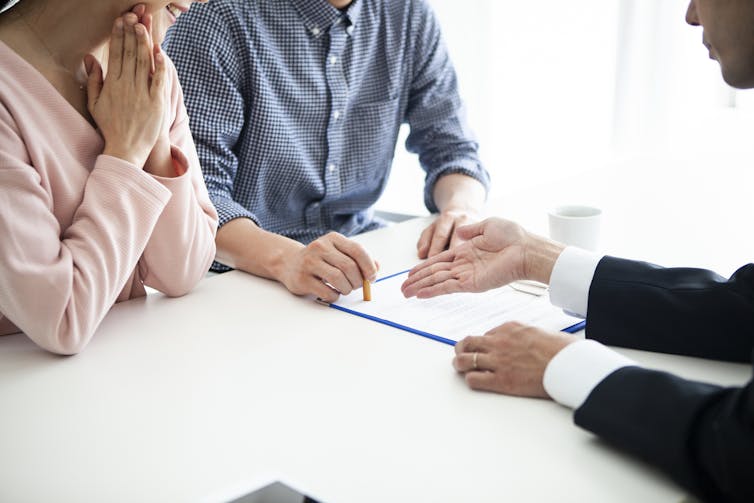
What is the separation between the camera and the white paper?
112 cm

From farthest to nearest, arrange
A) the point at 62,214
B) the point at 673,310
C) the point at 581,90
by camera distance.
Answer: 1. the point at 581,90
2. the point at 62,214
3. the point at 673,310

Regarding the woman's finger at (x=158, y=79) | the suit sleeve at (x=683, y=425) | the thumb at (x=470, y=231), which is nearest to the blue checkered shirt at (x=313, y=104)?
the woman's finger at (x=158, y=79)

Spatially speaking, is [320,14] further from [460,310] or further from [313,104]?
[460,310]

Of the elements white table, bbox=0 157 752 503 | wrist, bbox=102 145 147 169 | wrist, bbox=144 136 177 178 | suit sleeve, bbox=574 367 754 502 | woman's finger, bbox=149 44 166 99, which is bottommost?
white table, bbox=0 157 752 503

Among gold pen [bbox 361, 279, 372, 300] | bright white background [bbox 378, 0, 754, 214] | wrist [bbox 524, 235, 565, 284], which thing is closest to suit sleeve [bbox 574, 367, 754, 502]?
wrist [bbox 524, 235, 565, 284]

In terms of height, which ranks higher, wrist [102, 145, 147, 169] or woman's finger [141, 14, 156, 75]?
woman's finger [141, 14, 156, 75]

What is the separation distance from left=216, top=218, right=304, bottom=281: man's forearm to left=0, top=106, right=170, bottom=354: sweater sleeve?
26cm

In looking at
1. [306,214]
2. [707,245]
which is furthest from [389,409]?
[306,214]

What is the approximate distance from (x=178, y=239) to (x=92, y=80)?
28cm

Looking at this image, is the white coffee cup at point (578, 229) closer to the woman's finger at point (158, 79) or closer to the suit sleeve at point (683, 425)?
the suit sleeve at point (683, 425)

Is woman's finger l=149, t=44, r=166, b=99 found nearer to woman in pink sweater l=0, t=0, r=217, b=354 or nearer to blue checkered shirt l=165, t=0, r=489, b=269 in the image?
woman in pink sweater l=0, t=0, r=217, b=354

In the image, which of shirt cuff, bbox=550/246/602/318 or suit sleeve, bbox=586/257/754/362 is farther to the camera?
shirt cuff, bbox=550/246/602/318

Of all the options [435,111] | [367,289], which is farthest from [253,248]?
[435,111]

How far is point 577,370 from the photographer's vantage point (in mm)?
858
